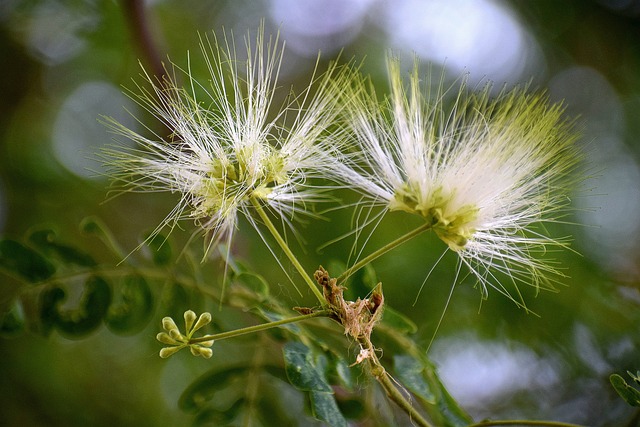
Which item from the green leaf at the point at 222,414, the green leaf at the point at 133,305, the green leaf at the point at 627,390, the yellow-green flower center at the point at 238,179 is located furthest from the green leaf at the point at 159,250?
the green leaf at the point at 627,390

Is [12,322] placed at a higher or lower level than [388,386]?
higher

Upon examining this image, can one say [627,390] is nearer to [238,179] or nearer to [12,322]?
[238,179]

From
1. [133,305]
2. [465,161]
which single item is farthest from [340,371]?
→ [133,305]

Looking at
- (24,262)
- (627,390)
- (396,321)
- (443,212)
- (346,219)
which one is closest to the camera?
(627,390)

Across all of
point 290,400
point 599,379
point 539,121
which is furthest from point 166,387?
point 539,121

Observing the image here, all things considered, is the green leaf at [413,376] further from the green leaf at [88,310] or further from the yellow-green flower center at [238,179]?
the green leaf at [88,310]

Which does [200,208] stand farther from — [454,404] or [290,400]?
[290,400]
